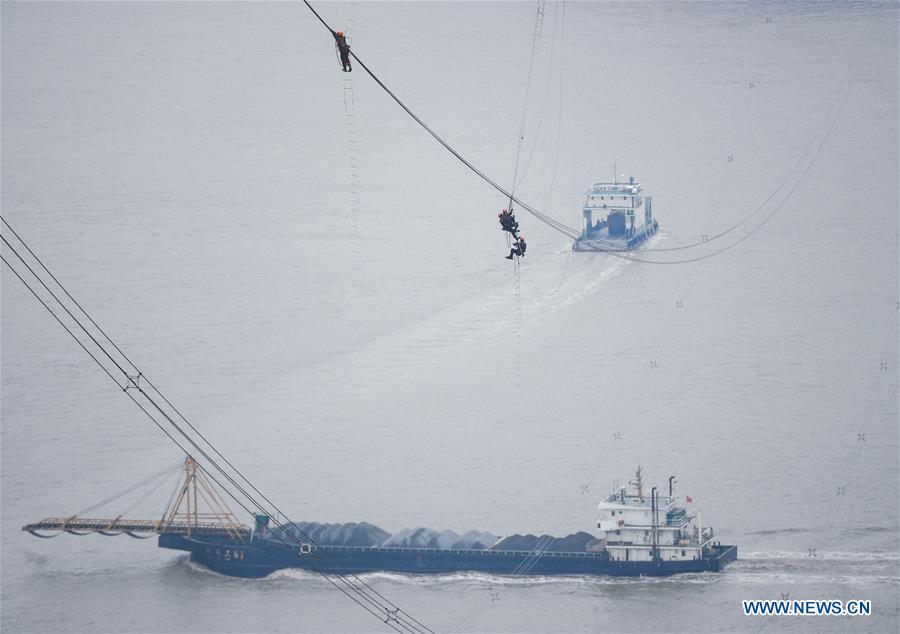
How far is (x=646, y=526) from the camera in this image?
25938 mm

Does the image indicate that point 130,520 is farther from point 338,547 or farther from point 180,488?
point 338,547

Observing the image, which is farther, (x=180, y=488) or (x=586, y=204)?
(x=586, y=204)

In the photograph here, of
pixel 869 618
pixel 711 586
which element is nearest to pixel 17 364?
pixel 711 586

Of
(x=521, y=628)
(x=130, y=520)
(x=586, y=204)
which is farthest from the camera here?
(x=586, y=204)

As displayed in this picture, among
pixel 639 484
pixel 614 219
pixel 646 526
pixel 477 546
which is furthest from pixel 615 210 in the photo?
pixel 477 546

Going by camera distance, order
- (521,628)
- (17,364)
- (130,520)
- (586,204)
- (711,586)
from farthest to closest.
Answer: (586,204) → (17,364) → (130,520) → (711,586) → (521,628)

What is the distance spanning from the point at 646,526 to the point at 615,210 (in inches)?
541

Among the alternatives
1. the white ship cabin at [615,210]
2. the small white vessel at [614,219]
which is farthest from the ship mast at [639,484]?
the white ship cabin at [615,210]

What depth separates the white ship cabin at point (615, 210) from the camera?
126 feet

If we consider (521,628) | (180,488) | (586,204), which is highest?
(586,204)

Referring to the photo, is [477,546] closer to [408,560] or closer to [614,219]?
[408,560]

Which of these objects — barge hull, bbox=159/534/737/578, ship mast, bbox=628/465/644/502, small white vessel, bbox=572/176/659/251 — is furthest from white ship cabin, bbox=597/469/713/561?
small white vessel, bbox=572/176/659/251

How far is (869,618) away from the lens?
23578mm

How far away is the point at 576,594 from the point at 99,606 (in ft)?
20.7
